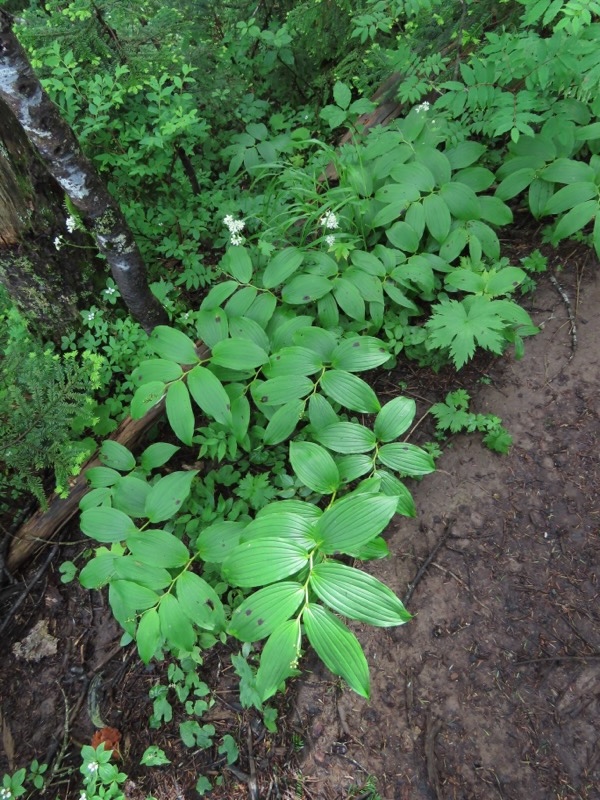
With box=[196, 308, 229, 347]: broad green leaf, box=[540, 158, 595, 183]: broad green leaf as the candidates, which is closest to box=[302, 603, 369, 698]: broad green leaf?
box=[196, 308, 229, 347]: broad green leaf

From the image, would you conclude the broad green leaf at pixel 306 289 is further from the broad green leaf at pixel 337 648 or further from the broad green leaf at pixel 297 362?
the broad green leaf at pixel 337 648

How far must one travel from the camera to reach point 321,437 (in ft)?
8.07

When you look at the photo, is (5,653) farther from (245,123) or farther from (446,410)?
(245,123)

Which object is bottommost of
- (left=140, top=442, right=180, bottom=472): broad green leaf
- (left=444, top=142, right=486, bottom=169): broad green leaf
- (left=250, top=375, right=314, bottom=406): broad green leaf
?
(left=140, top=442, right=180, bottom=472): broad green leaf

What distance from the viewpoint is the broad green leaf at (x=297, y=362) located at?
2623 millimetres

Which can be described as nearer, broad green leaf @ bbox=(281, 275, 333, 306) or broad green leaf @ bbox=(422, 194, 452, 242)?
broad green leaf @ bbox=(281, 275, 333, 306)

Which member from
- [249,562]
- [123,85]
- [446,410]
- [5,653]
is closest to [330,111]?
[123,85]

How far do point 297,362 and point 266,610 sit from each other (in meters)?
1.26

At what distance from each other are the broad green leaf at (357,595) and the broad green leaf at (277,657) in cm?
17

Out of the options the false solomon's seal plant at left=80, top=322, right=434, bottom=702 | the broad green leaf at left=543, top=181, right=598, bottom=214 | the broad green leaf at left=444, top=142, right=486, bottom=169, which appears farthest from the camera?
the broad green leaf at left=444, top=142, right=486, bottom=169

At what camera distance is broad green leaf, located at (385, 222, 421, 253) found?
9.89 feet

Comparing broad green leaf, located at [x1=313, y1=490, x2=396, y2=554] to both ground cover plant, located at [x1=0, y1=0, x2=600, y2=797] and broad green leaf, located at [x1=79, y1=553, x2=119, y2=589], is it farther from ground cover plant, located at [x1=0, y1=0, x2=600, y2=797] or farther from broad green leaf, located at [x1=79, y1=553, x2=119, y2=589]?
broad green leaf, located at [x1=79, y1=553, x2=119, y2=589]

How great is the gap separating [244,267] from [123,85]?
1413mm

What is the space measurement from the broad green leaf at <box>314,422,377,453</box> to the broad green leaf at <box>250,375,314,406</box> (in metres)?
0.25
